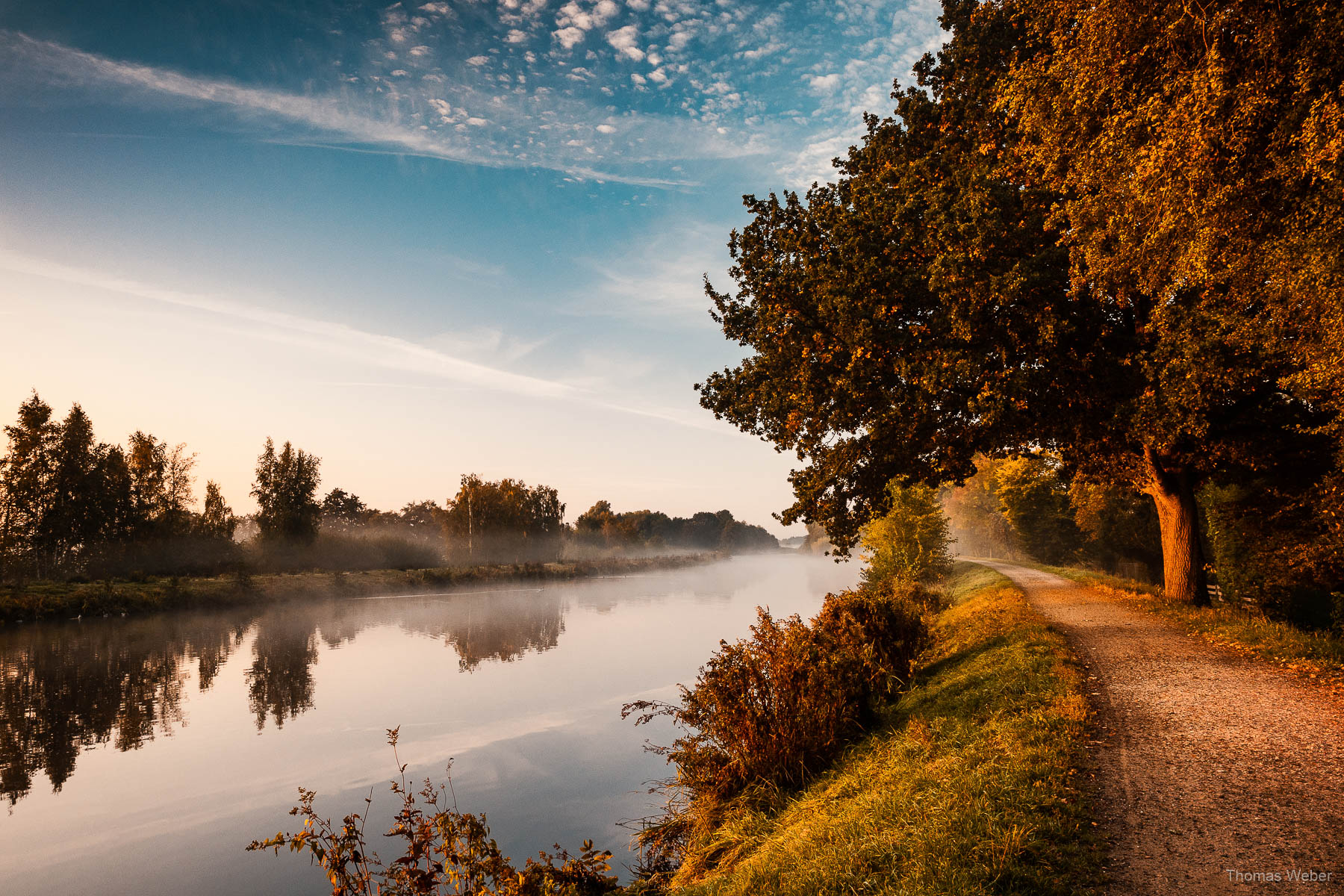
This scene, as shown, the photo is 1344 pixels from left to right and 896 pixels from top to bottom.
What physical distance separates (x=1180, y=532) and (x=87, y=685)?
2874 centimetres

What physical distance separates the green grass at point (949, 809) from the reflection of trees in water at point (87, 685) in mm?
11783

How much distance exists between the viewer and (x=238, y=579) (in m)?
40.0

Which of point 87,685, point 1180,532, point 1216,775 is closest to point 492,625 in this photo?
point 87,685

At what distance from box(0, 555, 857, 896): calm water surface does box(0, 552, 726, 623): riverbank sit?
2303 millimetres

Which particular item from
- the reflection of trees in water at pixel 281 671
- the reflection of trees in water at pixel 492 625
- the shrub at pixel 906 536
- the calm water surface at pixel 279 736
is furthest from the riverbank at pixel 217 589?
the shrub at pixel 906 536

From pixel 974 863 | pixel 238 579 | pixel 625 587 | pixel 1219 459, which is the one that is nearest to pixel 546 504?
pixel 625 587

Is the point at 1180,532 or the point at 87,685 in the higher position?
the point at 1180,532

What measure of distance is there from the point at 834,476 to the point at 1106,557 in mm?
31923

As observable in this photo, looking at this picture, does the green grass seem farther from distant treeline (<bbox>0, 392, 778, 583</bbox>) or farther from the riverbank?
distant treeline (<bbox>0, 392, 778, 583</bbox>)

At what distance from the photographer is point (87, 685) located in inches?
661

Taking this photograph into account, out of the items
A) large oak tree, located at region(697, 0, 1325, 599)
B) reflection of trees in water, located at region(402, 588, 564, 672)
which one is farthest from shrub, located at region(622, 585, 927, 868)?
reflection of trees in water, located at region(402, 588, 564, 672)

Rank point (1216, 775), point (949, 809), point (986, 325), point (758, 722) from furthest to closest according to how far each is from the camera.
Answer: point (986, 325) → point (758, 722) → point (1216, 775) → point (949, 809)

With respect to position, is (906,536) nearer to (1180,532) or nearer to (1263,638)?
(1180,532)

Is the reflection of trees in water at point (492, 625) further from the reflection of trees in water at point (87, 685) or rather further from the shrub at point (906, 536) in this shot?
the shrub at point (906, 536)
